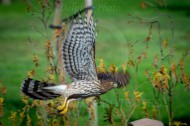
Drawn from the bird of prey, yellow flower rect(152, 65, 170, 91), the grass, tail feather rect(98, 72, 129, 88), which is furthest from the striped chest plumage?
the grass

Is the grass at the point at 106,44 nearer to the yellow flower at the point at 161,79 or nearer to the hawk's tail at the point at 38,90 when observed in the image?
the yellow flower at the point at 161,79

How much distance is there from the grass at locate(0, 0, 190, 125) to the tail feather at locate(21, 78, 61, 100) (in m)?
1.49

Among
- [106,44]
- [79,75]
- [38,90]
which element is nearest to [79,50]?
[79,75]

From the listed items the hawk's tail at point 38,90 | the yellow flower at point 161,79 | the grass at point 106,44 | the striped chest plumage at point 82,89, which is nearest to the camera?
the striped chest plumage at point 82,89

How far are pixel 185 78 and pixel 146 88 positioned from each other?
9.46ft

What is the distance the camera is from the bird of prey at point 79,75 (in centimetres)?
445

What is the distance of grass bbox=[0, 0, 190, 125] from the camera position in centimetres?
713

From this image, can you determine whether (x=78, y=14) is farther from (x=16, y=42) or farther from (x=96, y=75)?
(x=16, y=42)

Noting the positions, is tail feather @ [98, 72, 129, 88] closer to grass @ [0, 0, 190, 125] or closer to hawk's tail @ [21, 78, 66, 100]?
hawk's tail @ [21, 78, 66, 100]

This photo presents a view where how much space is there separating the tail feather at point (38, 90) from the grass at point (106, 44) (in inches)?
58.8

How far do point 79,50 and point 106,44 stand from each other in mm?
7660

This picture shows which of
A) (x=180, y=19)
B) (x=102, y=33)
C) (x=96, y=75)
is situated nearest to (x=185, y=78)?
(x=96, y=75)

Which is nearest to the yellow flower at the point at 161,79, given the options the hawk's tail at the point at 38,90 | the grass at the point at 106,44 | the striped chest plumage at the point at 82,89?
the striped chest plumage at the point at 82,89

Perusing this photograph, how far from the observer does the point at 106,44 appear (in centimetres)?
1223
